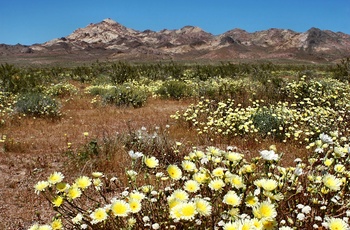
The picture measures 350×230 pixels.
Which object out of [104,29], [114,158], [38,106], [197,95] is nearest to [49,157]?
[114,158]

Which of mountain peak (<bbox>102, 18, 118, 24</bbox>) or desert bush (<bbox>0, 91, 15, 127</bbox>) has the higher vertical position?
mountain peak (<bbox>102, 18, 118, 24</bbox>)

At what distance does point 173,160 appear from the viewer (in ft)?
17.4

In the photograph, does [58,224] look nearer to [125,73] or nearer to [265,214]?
[265,214]

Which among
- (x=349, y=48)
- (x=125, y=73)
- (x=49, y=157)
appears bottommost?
(x=49, y=157)

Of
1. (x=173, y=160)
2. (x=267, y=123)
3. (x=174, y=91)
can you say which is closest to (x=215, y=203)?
(x=173, y=160)

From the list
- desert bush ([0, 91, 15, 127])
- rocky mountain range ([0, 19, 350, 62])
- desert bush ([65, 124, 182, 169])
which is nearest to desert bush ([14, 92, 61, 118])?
desert bush ([0, 91, 15, 127])

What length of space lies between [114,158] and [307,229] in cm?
374

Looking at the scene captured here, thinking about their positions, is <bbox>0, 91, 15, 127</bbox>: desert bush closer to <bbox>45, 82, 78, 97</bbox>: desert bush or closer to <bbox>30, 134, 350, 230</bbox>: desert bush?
<bbox>45, 82, 78, 97</bbox>: desert bush

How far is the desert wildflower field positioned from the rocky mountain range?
94915 millimetres

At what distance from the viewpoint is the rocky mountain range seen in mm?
112562

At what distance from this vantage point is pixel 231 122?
6727 mm

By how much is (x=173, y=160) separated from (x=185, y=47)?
129m

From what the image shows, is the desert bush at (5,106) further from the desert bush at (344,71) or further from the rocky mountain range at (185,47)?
the rocky mountain range at (185,47)

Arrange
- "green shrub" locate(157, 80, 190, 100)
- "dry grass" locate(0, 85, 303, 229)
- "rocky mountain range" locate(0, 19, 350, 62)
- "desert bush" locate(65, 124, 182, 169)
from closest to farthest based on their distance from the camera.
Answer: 1. "dry grass" locate(0, 85, 303, 229)
2. "desert bush" locate(65, 124, 182, 169)
3. "green shrub" locate(157, 80, 190, 100)
4. "rocky mountain range" locate(0, 19, 350, 62)
